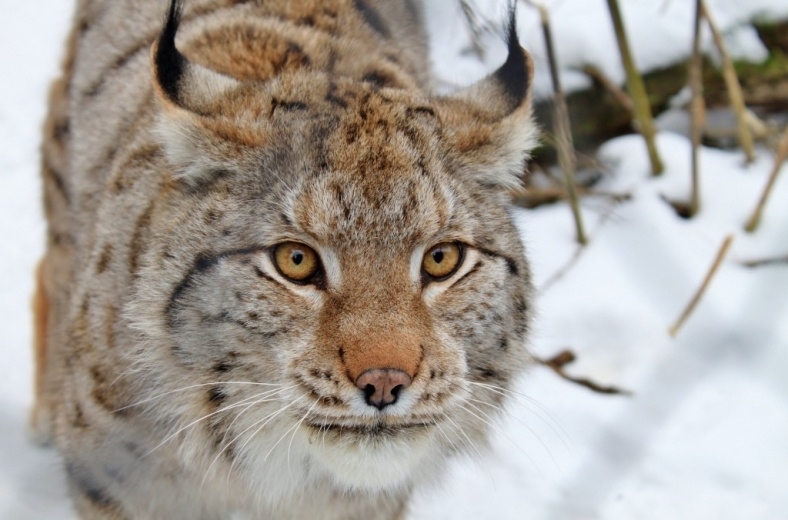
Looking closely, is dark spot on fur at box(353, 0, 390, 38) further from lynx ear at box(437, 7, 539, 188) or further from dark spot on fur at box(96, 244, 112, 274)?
dark spot on fur at box(96, 244, 112, 274)

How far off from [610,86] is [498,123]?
3.38 m

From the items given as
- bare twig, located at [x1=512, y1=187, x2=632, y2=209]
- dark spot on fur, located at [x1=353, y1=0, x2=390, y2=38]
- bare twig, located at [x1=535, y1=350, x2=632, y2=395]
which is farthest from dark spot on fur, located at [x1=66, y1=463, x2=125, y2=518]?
bare twig, located at [x1=512, y1=187, x2=632, y2=209]

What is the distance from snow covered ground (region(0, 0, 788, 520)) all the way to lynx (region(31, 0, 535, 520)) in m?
0.67

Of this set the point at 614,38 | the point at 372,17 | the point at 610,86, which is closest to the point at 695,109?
the point at 610,86

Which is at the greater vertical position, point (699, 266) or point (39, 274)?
point (39, 274)

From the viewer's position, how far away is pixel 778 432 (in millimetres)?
4832

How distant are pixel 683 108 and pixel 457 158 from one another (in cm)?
397

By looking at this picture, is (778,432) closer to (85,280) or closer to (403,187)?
(403,187)

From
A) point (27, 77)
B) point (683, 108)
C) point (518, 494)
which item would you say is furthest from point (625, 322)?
point (27, 77)

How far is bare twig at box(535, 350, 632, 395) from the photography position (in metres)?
5.04

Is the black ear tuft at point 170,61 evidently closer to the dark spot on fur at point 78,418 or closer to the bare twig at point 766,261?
the dark spot on fur at point 78,418

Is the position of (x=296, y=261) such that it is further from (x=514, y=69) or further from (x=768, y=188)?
(x=768, y=188)

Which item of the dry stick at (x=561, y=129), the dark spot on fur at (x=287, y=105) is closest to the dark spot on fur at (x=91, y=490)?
the dark spot on fur at (x=287, y=105)

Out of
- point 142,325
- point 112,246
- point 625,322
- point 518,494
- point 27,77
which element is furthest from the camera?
point 27,77
